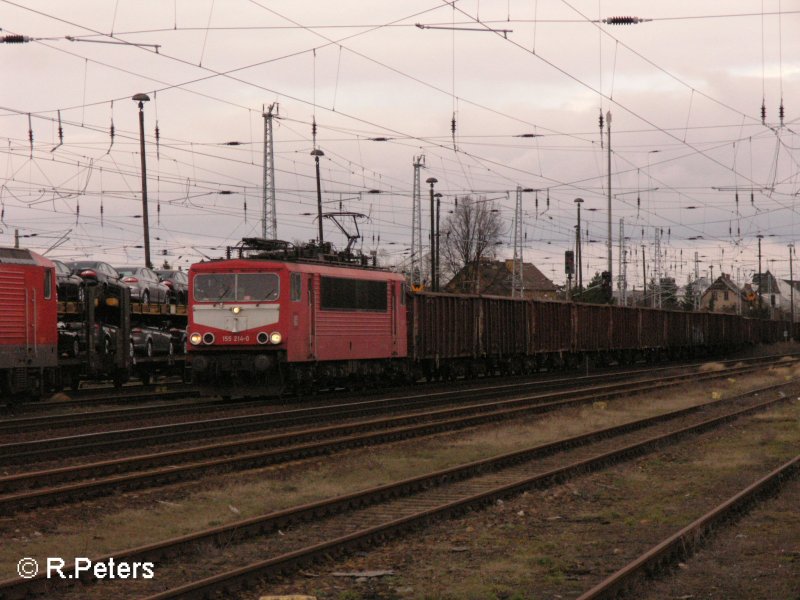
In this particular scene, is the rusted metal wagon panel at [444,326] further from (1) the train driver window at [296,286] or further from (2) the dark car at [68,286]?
(2) the dark car at [68,286]

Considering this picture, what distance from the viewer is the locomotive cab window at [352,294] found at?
26.9m

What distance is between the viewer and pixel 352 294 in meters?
28.1

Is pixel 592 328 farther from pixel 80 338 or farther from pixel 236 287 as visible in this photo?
pixel 80 338

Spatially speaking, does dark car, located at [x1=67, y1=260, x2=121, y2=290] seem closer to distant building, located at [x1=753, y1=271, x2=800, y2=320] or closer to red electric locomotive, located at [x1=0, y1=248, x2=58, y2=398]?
red electric locomotive, located at [x1=0, y1=248, x2=58, y2=398]

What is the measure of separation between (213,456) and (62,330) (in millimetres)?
12959

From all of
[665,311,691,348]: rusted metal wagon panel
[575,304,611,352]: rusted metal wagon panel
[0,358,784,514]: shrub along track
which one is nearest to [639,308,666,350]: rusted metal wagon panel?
[665,311,691,348]: rusted metal wagon panel

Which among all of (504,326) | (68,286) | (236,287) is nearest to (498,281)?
(504,326)

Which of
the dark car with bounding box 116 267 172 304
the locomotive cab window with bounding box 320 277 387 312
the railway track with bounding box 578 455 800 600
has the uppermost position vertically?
the dark car with bounding box 116 267 172 304

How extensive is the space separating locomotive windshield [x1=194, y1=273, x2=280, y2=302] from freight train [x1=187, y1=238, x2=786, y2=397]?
0.02m

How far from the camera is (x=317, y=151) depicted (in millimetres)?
41375

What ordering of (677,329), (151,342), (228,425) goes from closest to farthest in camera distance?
(228,425) < (151,342) < (677,329)

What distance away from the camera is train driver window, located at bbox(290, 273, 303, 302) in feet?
83.1

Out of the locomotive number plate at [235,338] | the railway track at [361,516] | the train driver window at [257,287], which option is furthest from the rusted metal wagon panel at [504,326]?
the railway track at [361,516]

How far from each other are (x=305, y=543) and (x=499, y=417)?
12920 millimetres
